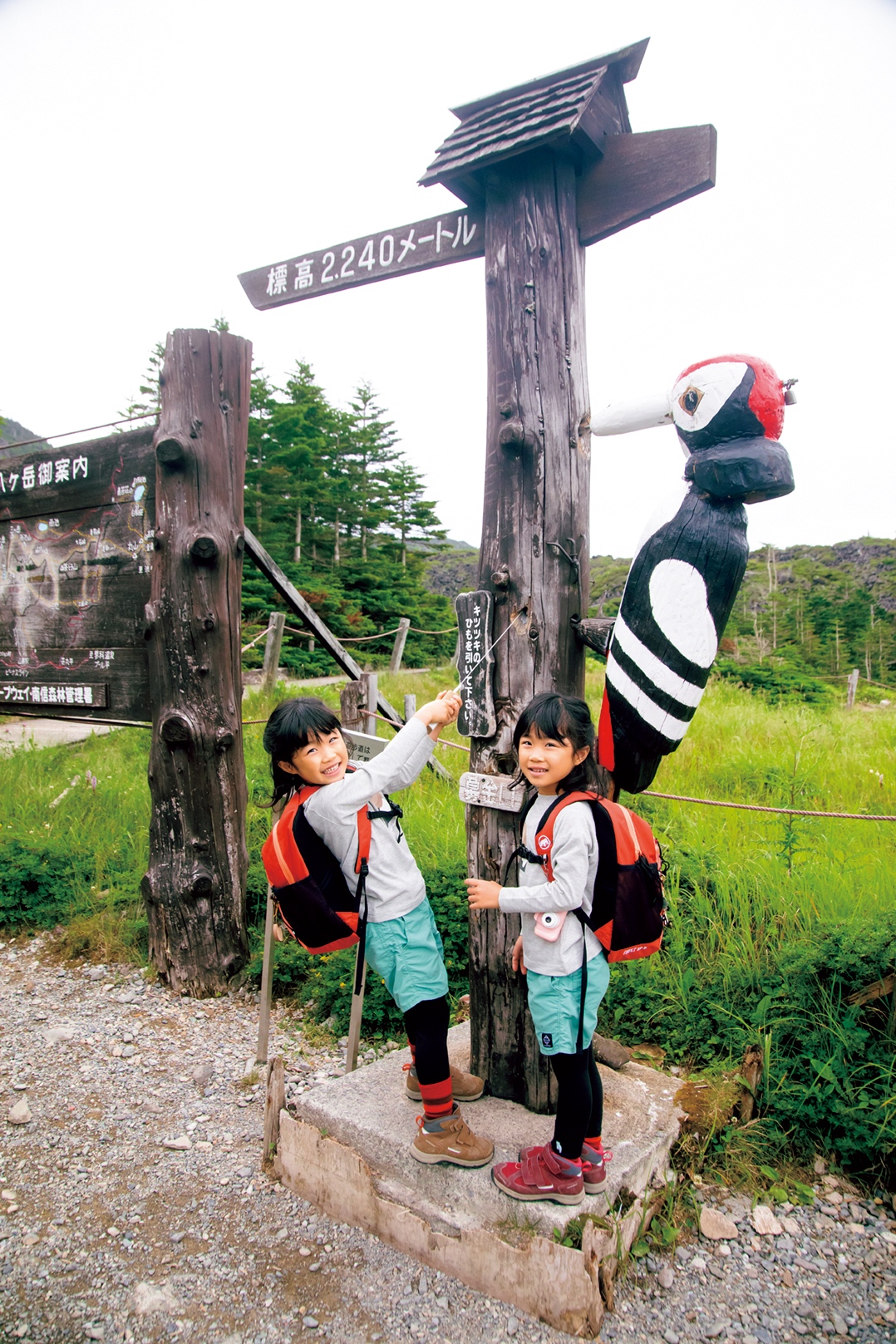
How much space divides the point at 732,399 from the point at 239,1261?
262cm

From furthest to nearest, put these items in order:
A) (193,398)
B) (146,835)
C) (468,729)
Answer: (146,835) → (193,398) → (468,729)

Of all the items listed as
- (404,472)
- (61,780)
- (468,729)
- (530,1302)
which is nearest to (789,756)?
(468,729)

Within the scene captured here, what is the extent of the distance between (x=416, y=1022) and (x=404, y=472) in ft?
63.5

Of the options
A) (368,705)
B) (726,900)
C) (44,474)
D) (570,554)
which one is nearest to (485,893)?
(570,554)

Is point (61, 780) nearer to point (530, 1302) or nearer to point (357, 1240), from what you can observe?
point (357, 1240)

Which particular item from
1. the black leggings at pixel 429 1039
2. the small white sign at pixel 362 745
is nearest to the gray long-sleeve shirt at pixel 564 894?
the black leggings at pixel 429 1039

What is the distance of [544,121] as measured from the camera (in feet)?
7.39

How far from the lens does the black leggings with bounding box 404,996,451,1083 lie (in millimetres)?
2109

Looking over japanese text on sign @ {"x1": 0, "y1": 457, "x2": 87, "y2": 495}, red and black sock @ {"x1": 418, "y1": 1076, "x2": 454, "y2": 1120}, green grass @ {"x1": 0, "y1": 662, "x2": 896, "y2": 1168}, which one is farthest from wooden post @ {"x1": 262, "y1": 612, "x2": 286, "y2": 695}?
red and black sock @ {"x1": 418, "y1": 1076, "x2": 454, "y2": 1120}

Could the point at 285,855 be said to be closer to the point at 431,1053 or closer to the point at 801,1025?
the point at 431,1053

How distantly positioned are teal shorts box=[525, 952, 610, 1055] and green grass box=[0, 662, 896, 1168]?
96 centimetres

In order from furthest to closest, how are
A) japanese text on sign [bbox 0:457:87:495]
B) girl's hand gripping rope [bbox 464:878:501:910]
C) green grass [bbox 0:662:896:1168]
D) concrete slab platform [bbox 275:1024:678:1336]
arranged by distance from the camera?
japanese text on sign [bbox 0:457:87:495]
green grass [bbox 0:662:896:1168]
girl's hand gripping rope [bbox 464:878:501:910]
concrete slab platform [bbox 275:1024:678:1336]

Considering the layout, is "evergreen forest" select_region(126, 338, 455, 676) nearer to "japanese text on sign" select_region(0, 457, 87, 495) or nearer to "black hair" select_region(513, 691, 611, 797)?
"japanese text on sign" select_region(0, 457, 87, 495)

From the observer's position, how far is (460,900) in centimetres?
Answer: 346
